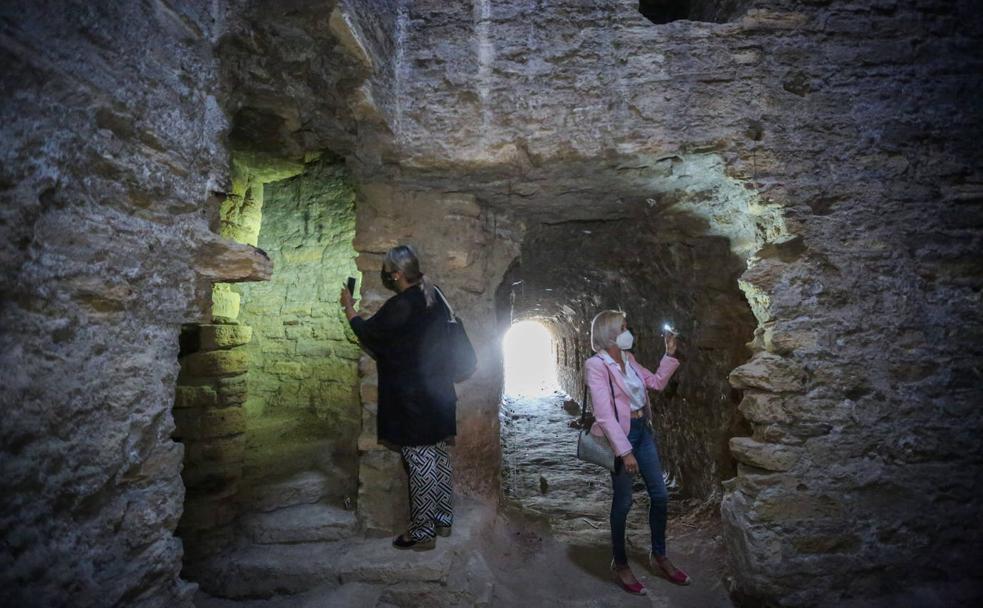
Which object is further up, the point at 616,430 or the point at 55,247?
the point at 55,247

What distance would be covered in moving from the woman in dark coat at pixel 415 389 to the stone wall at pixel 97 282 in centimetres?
105

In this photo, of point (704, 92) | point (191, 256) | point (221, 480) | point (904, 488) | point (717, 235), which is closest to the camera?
point (191, 256)

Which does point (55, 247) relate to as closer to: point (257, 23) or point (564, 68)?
point (257, 23)

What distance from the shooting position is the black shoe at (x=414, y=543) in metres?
2.77

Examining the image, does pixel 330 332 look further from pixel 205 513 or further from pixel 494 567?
pixel 494 567

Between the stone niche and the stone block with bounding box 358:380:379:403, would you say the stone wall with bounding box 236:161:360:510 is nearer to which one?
the stone block with bounding box 358:380:379:403

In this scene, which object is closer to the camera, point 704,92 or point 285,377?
point 704,92

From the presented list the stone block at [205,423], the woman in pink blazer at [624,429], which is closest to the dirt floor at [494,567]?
the woman in pink blazer at [624,429]

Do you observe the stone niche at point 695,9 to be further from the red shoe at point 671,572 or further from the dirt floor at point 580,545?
the dirt floor at point 580,545

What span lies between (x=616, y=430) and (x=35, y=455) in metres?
2.42

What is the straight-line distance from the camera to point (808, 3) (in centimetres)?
282

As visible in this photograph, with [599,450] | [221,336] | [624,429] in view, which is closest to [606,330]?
[624,429]

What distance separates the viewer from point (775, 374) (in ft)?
8.73

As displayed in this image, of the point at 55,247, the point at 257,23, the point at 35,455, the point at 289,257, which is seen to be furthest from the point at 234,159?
the point at 35,455
